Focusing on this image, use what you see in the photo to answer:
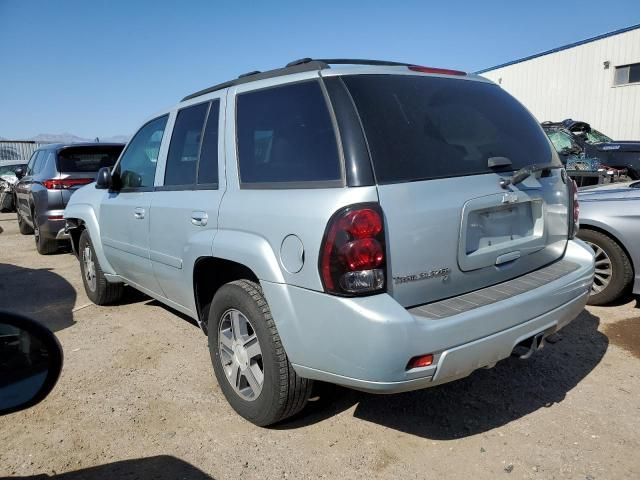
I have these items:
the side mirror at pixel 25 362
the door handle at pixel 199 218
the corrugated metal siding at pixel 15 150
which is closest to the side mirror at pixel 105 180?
the door handle at pixel 199 218

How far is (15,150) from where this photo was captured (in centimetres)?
2472

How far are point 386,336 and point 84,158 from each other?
6966 mm

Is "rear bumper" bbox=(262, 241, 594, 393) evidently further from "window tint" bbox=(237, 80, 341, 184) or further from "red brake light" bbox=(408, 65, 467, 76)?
"red brake light" bbox=(408, 65, 467, 76)

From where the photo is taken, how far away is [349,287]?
223 cm

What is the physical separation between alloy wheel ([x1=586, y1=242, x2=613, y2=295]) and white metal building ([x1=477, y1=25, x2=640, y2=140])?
17.9 m

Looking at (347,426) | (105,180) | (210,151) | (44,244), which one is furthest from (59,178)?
(347,426)

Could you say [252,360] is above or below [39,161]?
below

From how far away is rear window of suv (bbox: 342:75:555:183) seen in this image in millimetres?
2404

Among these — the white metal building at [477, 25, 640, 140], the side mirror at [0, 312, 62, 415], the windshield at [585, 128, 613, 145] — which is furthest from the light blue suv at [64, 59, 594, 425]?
the white metal building at [477, 25, 640, 140]

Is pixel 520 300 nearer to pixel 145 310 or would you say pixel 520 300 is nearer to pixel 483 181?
pixel 483 181

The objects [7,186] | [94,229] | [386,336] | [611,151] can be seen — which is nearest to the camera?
[386,336]

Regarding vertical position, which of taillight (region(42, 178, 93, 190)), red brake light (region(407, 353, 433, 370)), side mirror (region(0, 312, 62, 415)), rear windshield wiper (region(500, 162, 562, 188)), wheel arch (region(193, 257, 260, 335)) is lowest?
red brake light (region(407, 353, 433, 370))

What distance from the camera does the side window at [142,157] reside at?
4039 mm

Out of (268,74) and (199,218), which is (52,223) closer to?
(199,218)
